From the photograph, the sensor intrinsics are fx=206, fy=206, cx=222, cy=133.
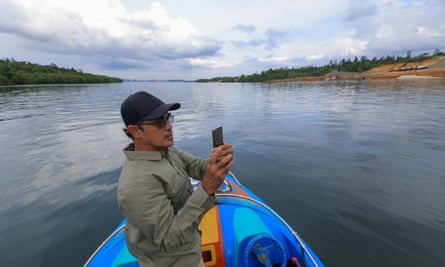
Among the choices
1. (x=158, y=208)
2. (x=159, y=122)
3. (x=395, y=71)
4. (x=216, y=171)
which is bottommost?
(x=395, y=71)

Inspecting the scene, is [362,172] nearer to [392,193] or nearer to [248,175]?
[392,193]

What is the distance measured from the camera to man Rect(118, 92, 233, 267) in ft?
4.80

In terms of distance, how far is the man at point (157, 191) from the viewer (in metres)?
1.46

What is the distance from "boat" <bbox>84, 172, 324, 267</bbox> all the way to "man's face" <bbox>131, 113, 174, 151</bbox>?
1.60 m

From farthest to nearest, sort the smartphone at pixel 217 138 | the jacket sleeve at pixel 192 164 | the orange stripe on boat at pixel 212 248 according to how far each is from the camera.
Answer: the orange stripe on boat at pixel 212 248, the jacket sleeve at pixel 192 164, the smartphone at pixel 217 138

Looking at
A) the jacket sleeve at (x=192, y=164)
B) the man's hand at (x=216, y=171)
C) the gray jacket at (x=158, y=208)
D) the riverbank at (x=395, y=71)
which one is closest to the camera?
the gray jacket at (x=158, y=208)

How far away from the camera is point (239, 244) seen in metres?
2.78

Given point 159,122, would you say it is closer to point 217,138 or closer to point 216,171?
point 217,138

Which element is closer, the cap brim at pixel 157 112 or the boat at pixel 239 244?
the cap brim at pixel 157 112

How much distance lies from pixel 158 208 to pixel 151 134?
0.60 metres

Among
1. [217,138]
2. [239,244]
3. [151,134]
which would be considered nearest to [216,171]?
[217,138]

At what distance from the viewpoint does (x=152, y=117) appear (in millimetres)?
1663

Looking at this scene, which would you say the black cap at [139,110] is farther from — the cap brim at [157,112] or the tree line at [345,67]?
the tree line at [345,67]

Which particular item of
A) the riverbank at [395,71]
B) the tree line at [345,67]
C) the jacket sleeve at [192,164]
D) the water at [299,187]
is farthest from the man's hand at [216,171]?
the tree line at [345,67]
